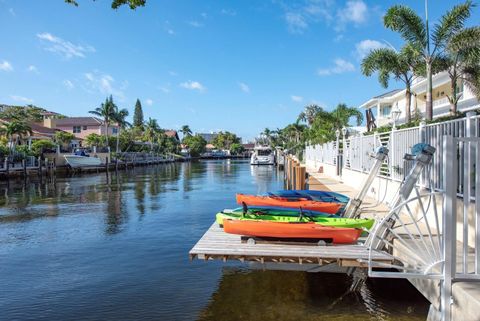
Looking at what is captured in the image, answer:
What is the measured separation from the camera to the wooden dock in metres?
6.95

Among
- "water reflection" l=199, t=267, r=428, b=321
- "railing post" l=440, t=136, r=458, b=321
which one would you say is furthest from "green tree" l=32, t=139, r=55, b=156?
"railing post" l=440, t=136, r=458, b=321

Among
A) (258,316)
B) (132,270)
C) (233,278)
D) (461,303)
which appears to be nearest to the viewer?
(461,303)

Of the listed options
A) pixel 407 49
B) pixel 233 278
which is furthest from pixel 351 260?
pixel 407 49

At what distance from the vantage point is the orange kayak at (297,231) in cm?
769

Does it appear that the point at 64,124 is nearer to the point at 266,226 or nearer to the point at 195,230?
the point at 195,230

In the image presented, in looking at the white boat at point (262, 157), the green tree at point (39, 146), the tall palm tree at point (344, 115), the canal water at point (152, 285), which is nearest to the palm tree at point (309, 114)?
the white boat at point (262, 157)

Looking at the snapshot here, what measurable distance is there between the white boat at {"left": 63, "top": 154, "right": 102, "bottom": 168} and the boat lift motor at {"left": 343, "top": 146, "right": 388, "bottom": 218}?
174ft

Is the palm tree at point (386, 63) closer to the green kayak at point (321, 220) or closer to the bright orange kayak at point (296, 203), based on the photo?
the bright orange kayak at point (296, 203)

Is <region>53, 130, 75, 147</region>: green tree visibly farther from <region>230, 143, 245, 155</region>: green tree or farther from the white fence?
<region>230, 143, 245, 155</region>: green tree

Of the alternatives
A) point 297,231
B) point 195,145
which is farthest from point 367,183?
point 195,145

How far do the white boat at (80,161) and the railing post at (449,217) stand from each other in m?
57.0

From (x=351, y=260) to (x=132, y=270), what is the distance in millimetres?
6202

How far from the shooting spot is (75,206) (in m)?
23.5

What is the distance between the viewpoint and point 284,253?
7145 millimetres
